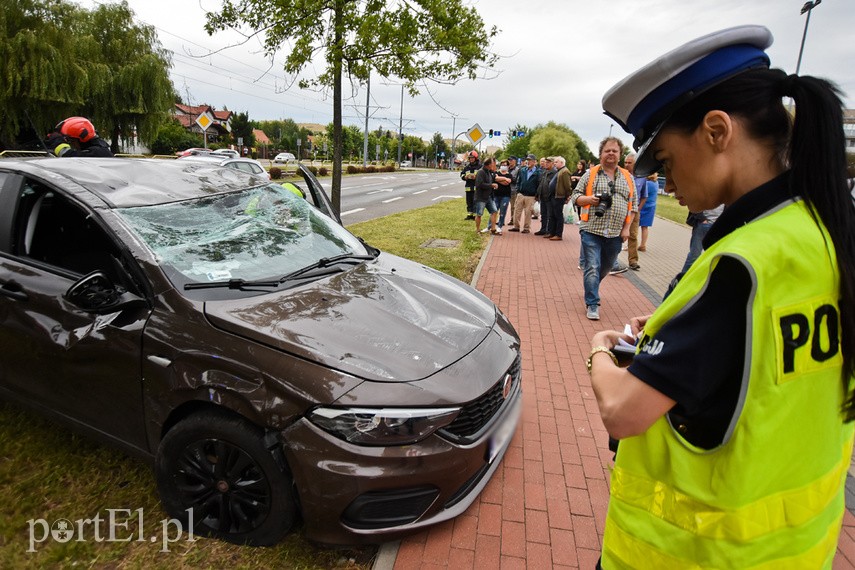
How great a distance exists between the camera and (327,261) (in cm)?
307

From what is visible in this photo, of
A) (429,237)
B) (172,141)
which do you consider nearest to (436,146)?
(172,141)

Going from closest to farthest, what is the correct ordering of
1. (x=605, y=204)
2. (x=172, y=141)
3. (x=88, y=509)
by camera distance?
(x=88, y=509)
(x=605, y=204)
(x=172, y=141)

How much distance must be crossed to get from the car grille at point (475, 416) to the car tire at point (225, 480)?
2.35ft

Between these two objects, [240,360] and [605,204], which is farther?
[605,204]

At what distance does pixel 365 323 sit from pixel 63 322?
4.95ft

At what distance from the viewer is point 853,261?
91 centimetres

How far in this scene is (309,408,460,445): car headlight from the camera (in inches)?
79.6

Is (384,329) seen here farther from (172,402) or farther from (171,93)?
(171,93)

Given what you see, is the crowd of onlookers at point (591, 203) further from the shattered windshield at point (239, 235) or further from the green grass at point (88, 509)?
the green grass at point (88, 509)

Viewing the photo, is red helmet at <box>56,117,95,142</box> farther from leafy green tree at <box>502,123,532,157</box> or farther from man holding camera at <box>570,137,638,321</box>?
leafy green tree at <box>502,123,532,157</box>

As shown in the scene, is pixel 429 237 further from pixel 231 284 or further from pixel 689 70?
pixel 689 70

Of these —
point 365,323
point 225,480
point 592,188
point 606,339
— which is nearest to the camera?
point 606,339

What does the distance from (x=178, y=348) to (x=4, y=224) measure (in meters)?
1.65

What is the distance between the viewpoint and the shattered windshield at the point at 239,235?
258 centimetres
